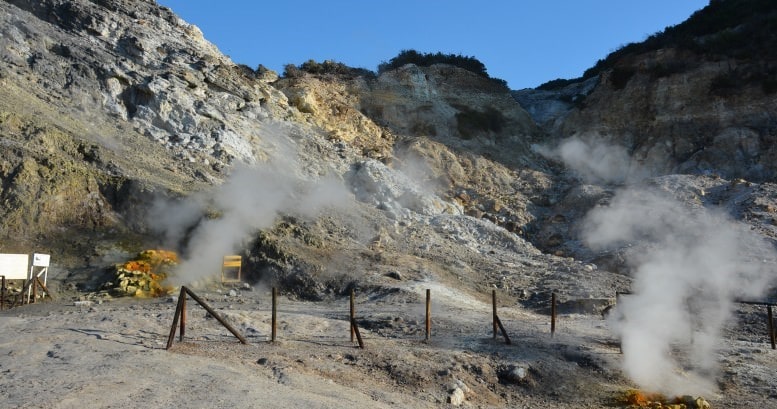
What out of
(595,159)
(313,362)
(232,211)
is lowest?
(313,362)

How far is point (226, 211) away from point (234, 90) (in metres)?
8.34

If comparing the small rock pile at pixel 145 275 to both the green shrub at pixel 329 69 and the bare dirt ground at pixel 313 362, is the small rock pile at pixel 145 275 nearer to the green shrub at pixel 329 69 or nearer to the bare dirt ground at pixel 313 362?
the bare dirt ground at pixel 313 362

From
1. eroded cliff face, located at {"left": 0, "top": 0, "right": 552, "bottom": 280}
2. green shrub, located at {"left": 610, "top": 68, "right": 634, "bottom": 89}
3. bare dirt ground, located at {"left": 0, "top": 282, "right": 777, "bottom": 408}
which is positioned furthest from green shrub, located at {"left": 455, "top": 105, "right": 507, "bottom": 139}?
bare dirt ground, located at {"left": 0, "top": 282, "right": 777, "bottom": 408}

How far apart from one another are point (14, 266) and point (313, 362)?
6317 mm

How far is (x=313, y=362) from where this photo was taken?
21.1 ft

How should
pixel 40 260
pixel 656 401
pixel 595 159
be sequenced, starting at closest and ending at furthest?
1. pixel 656 401
2. pixel 40 260
3. pixel 595 159

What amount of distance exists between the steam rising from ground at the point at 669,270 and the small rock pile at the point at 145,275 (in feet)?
25.5

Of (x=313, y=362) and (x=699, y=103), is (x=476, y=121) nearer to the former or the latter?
(x=699, y=103)

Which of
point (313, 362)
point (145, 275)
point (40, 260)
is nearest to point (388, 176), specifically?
point (145, 275)

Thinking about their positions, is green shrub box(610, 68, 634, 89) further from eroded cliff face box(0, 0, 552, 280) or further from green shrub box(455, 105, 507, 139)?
green shrub box(455, 105, 507, 139)

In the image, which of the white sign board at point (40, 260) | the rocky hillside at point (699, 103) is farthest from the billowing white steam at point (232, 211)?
the rocky hillside at point (699, 103)

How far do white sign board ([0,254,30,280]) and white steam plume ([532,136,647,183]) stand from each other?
1904 cm

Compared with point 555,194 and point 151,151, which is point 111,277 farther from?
point 555,194

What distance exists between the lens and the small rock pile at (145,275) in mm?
10461
